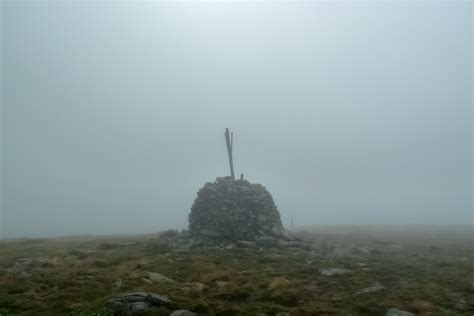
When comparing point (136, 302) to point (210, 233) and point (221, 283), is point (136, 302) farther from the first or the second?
point (210, 233)

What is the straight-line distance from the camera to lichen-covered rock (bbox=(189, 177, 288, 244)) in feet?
104

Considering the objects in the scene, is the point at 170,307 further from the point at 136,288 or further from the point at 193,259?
the point at 193,259

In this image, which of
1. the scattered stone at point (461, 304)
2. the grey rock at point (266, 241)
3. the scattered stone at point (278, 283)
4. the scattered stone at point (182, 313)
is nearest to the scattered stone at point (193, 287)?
the scattered stone at point (182, 313)

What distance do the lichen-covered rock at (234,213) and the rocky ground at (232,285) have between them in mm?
5059

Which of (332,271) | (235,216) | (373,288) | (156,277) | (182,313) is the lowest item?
(332,271)

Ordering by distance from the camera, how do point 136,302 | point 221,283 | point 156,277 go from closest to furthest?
point 136,302 → point 221,283 → point 156,277

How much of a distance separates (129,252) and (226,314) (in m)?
15.4

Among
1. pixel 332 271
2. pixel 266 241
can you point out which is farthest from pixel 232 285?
pixel 266 241

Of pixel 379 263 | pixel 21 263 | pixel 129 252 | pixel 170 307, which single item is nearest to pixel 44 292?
pixel 170 307

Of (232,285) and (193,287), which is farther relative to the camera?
(232,285)

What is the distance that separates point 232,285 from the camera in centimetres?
1709

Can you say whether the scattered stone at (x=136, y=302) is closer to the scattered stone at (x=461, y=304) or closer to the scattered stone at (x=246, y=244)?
the scattered stone at (x=461, y=304)

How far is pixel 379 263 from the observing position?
23.5 metres

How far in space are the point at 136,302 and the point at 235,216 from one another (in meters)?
18.5
